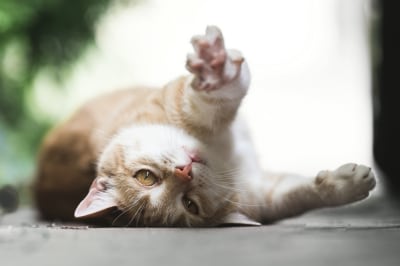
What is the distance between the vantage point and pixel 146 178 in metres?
1.50

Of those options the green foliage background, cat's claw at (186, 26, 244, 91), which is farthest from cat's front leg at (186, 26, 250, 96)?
the green foliage background

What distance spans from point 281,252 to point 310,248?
60mm

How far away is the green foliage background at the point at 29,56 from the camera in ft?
9.19

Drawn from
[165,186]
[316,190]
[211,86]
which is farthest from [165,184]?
[316,190]

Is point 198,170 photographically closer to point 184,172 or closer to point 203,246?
point 184,172

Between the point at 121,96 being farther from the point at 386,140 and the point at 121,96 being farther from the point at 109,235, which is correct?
the point at 386,140

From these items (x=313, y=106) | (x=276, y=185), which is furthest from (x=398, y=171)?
(x=276, y=185)

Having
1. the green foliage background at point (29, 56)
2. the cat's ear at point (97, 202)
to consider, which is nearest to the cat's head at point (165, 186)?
the cat's ear at point (97, 202)

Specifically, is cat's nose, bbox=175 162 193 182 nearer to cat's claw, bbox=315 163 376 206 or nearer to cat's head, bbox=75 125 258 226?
cat's head, bbox=75 125 258 226

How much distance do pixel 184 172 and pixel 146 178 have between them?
0.51ft

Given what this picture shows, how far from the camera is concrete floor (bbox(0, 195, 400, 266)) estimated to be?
920mm

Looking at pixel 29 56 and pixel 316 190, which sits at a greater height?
pixel 29 56

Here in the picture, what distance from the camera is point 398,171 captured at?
2.81 meters

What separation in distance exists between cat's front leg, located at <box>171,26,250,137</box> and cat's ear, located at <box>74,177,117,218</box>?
11.5 inches
